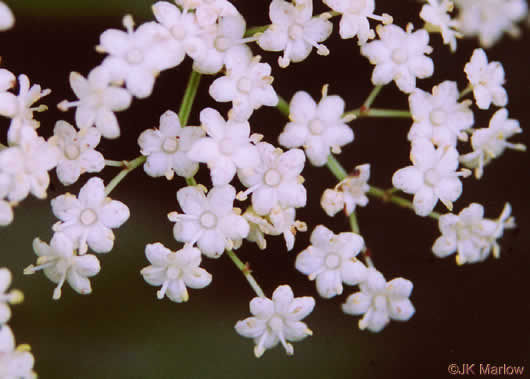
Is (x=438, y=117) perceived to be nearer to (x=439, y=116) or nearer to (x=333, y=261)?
(x=439, y=116)

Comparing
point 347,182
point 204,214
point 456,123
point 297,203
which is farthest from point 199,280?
point 456,123

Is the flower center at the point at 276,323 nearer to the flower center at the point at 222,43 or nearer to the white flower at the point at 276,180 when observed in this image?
the white flower at the point at 276,180

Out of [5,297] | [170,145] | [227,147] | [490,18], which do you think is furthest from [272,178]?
[490,18]

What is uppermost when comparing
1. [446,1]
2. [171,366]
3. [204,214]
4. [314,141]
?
[446,1]

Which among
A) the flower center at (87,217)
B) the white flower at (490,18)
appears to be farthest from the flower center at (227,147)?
the white flower at (490,18)

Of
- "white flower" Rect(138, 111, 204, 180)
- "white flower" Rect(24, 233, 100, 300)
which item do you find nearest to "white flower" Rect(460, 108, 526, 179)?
"white flower" Rect(138, 111, 204, 180)

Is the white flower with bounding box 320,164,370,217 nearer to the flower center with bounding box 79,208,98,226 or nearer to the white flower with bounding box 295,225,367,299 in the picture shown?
the white flower with bounding box 295,225,367,299

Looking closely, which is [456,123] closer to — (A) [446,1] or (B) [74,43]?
(A) [446,1]
